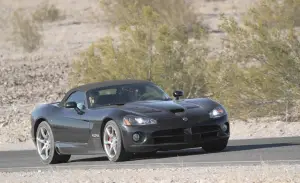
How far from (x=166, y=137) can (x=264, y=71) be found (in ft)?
25.0

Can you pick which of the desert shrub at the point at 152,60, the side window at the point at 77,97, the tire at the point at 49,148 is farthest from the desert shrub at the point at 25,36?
the side window at the point at 77,97

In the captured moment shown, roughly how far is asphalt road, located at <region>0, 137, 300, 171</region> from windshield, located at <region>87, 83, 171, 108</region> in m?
0.90

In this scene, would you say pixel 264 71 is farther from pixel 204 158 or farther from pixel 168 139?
pixel 204 158

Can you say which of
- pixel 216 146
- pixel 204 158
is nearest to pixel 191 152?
pixel 216 146

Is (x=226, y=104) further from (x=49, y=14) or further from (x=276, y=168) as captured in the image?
(x=49, y=14)

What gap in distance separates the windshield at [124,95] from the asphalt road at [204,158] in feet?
2.97

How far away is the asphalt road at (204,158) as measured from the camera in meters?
13.0

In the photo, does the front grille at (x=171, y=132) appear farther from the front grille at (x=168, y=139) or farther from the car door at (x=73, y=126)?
the car door at (x=73, y=126)

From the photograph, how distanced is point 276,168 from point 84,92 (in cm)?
498

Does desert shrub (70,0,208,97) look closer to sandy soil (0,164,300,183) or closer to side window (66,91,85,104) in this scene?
side window (66,91,85,104)

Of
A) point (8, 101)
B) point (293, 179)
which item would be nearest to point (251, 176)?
point (293, 179)

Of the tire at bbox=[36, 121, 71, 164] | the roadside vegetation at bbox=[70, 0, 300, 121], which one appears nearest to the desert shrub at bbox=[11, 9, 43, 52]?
the roadside vegetation at bbox=[70, 0, 300, 121]

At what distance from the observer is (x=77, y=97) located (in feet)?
51.3

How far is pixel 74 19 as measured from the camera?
190ft
